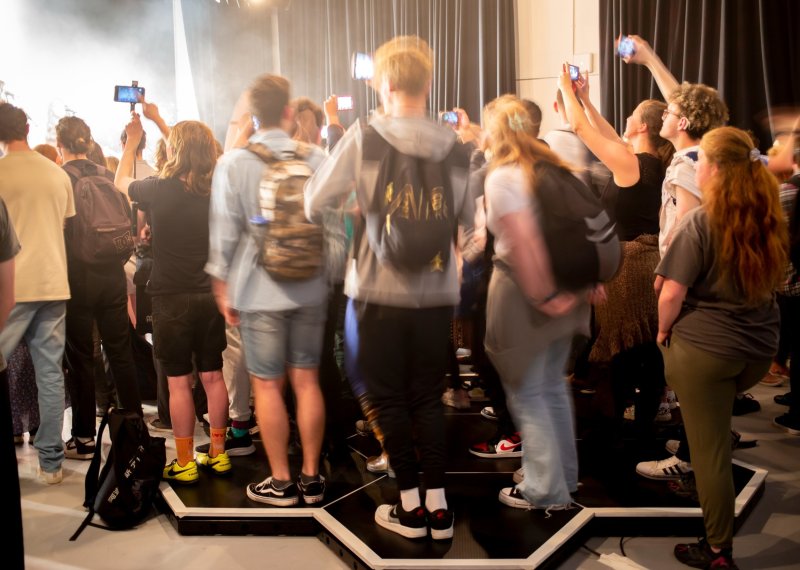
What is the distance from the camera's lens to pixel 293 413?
331cm

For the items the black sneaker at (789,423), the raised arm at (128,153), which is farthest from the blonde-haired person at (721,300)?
the raised arm at (128,153)

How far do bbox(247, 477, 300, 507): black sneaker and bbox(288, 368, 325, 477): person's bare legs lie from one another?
147 mm

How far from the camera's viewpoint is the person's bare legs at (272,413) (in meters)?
2.43

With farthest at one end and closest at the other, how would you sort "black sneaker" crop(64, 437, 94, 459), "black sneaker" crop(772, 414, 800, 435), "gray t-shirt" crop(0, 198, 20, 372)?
"black sneaker" crop(772, 414, 800, 435), "black sneaker" crop(64, 437, 94, 459), "gray t-shirt" crop(0, 198, 20, 372)

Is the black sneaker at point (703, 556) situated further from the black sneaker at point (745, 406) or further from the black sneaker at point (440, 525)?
the black sneaker at point (745, 406)

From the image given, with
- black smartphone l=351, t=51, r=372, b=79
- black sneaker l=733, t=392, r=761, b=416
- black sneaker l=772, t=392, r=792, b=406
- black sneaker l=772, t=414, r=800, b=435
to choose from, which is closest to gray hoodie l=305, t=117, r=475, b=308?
black smartphone l=351, t=51, r=372, b=79

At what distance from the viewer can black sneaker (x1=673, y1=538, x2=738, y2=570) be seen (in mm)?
2113

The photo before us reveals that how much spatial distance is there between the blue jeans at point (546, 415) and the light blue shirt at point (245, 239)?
80 cm

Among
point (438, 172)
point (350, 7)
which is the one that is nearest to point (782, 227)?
point (438, 172)

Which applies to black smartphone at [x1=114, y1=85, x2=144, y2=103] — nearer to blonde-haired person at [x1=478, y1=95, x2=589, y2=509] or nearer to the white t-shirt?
blonde-haired person at [x1=478, y1=95, x2=589, y2=509]

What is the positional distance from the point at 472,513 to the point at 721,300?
1.15 metres

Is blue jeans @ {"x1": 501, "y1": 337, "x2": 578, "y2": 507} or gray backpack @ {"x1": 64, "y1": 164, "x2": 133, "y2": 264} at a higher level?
gray backpack @ {"x1": 64, "y1": 164, "x2": 133, "y2": 264}

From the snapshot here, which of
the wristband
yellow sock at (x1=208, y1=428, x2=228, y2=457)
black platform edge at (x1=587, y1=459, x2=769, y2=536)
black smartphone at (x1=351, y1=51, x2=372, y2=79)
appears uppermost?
black smartphone at (x1=351, y1=51, x2=372, y2=79)

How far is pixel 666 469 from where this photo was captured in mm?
2699
